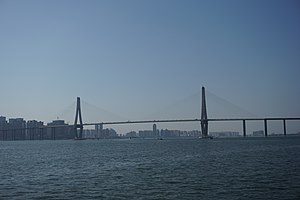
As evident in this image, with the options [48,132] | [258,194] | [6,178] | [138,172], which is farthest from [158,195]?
[48,132]

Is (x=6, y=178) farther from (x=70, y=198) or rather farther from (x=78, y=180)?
(x=70, y=198)

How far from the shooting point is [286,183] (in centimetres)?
1866

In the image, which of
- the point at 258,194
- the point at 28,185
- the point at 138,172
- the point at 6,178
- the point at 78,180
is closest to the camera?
the point at 258,194

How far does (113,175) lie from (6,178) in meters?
6.45

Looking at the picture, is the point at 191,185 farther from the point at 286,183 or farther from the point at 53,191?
the point at 53,191

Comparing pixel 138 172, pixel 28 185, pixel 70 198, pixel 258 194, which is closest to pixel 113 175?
pixel 138 172

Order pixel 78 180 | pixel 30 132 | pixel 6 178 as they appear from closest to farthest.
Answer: pixel 78 180 < pixel 6 178 < pixel 30 132

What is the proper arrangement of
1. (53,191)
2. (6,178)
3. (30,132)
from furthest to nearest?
(30,132)
(6,178)
(53,191)

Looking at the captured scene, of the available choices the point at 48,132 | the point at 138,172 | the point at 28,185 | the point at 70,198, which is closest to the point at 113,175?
the point at 138,172

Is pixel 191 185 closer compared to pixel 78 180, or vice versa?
pixel 191 185

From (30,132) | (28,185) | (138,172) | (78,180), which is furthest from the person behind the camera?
(30,132)

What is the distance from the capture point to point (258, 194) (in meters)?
15.9

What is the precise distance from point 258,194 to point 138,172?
10096 millimetres

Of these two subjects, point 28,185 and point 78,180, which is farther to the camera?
point 78,180
